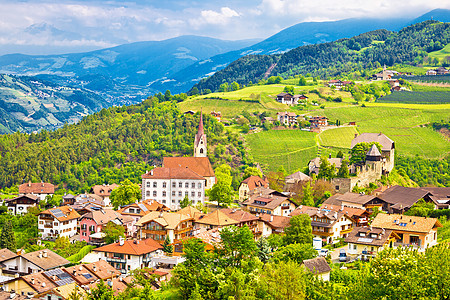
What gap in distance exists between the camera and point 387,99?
151000 millimetres

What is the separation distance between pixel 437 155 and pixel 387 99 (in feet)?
150

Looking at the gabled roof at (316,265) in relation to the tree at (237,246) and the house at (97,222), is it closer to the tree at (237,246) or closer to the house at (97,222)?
the tree at (237,246)

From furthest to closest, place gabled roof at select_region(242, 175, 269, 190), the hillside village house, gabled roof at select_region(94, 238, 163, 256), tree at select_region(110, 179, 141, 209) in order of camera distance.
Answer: gabled roof at select_region(242, 175, 269, 190)
tree at select_region(110, 179, 141, 209)
the hillside village house
gabled roof at select_region(94, 238, 163, 256)

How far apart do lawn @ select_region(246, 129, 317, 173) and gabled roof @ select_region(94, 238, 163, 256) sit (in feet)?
149

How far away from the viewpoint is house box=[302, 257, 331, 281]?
43.5 metres

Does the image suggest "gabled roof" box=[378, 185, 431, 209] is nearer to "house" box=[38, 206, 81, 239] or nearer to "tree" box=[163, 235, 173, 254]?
"tree" box=[163, 235, 173, 254]

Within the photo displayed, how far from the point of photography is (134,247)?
5916 cm

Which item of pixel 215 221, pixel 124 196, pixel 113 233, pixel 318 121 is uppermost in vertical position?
pixel 318 121

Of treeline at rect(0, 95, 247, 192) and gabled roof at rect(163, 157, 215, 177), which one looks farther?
treeline at rect(0, 95, 247, 192)

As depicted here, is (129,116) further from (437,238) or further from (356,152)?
(437,238)

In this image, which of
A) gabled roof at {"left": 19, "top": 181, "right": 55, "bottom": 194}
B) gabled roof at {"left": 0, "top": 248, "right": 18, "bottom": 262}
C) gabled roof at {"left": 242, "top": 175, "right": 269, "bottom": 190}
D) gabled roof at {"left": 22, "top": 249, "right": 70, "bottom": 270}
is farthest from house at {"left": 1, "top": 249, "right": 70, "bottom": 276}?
gabled roof at {"left": 19, "top": 181, "right": 55, "bottom": 194}

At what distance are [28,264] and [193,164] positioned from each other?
37742 mm

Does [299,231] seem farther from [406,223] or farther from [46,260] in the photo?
[46,260]

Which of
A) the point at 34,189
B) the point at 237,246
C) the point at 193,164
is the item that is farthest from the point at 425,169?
the point at 34,189
